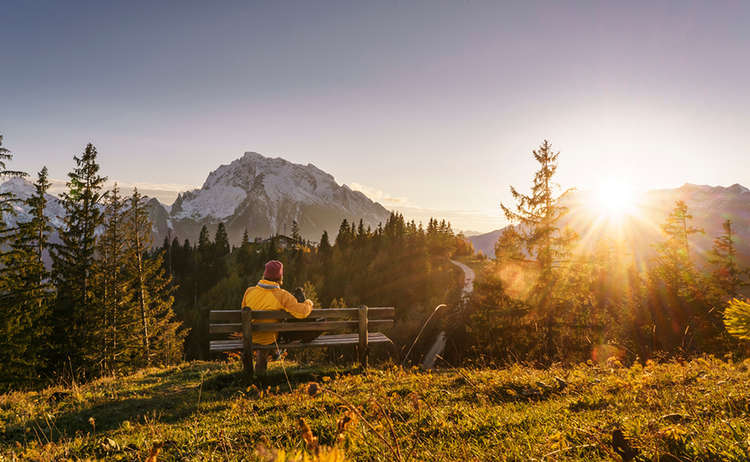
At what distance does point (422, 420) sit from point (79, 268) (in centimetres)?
3314

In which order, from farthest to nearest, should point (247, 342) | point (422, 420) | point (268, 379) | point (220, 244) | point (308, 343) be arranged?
point (220, 244), point (308, 343), point (268, 379), point (247, 342), point (422, 420)

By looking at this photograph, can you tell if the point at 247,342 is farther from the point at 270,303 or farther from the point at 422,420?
the point at 422,420

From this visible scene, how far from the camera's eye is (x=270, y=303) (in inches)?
313

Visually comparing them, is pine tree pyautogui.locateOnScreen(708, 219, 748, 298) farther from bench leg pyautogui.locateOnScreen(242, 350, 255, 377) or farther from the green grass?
bench leg pyautogui.locateOnScreen(242, 350, 255, 377)

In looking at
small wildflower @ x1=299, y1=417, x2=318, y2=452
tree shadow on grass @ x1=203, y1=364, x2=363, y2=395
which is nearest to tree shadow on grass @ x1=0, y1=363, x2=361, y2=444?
tree shadow on grass @ x1=203, y1=364, x2=363, y2=395

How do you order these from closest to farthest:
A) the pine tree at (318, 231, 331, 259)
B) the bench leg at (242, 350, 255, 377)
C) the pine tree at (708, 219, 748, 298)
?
the bench leg at (242, 350, 255, 377) < the pine tree at (708, 219, 748, 298) < the pine tree at (318, 231, 331, 259)

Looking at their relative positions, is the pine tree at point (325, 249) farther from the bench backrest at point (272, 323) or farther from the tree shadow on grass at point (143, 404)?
the bench backrest at point (272, 323)

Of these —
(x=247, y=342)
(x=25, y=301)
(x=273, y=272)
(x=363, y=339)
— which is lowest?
(x=25, y=301)

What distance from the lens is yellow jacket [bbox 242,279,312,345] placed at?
777 cm

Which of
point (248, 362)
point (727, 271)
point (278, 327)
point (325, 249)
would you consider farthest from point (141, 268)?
point (325, 249)

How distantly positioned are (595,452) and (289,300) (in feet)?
21.0

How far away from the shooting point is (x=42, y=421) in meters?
5.26

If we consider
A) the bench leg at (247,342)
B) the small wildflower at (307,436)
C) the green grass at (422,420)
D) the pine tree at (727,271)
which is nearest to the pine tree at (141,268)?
the green grass at (422,420)

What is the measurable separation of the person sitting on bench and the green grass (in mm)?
1090
